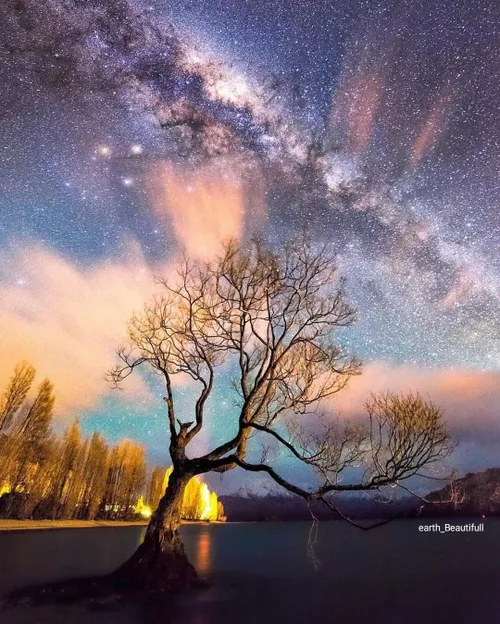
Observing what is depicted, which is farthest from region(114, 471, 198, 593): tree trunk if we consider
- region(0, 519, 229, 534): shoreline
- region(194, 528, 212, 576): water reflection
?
region(0, 519, 229, 534): shoreline

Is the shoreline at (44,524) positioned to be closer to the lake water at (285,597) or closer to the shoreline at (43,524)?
the shoreline at (43,524)

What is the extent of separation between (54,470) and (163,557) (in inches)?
2228

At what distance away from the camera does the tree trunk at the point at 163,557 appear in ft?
44.2

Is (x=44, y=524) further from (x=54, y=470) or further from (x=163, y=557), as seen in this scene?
(x=163, y=557)

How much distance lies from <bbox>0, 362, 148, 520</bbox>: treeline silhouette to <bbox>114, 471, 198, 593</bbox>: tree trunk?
42810 millimetres

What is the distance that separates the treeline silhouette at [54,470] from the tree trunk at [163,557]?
4281 cm

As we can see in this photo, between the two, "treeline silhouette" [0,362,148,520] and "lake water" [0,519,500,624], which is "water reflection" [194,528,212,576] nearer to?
"lake water" [0,519,500,624]

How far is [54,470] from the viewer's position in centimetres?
6031

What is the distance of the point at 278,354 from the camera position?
1565 cm

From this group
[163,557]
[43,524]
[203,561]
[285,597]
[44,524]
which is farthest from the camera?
[44,524]

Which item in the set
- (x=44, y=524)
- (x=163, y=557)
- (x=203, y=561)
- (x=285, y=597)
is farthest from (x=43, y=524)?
(x=285, y=597)

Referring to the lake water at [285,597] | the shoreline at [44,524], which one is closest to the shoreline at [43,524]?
the shoreline at [44,524]

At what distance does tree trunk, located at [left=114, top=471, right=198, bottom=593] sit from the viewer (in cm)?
1346

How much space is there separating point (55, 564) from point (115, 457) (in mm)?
62311
